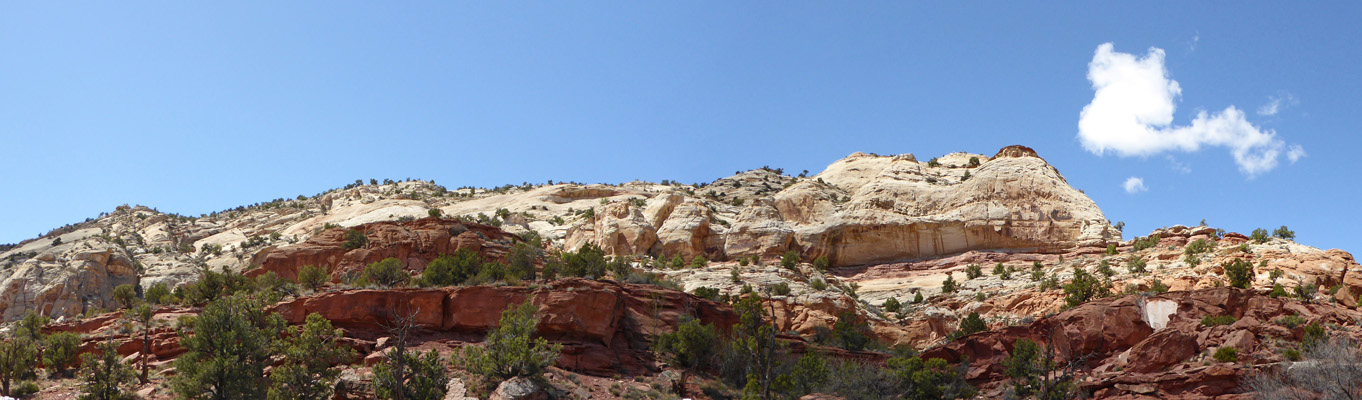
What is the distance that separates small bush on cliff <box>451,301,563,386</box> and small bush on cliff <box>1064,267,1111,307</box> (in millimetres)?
23439

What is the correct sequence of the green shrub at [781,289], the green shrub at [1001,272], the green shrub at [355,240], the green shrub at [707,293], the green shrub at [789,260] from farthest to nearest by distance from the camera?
the green shrub at [789,260] → the green shrub at [1001,272] → the green shrub at [781,289] → the green shrub at [355,240] → the green shrub at [707,293]

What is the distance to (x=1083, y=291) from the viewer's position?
4278cm

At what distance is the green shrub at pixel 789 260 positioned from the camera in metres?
55.7

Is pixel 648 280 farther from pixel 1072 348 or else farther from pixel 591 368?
pixel 1072 348

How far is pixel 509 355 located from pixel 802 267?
28.9m

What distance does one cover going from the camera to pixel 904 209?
63469mm

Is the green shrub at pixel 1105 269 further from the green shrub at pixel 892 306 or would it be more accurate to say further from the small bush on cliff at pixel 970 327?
the green shrub at pixel 892 306

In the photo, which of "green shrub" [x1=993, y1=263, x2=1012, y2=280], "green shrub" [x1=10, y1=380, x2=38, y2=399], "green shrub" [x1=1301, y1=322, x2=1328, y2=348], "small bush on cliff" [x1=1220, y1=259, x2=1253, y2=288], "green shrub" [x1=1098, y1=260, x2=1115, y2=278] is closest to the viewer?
"green shrub" [x1=10, y1=380, x2=38, y2=399]

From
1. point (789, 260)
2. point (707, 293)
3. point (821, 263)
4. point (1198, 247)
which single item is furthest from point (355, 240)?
point (1198, 247)

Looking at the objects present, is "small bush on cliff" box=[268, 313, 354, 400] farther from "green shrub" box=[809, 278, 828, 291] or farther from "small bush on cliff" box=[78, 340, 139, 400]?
"green shrub" box=[809, 278, 828, 291]

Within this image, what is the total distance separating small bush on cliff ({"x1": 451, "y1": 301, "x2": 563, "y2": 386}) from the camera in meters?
31.6

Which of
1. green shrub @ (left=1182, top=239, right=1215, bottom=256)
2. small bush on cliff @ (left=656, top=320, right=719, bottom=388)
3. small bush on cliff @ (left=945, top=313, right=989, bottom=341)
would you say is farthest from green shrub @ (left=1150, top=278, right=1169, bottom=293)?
small bush on cliff @ (left=656, top=320, right=719, bottom=388)

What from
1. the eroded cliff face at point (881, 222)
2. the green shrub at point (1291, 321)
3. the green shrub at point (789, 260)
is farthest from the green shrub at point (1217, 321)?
the green shrub at point (789, 260)

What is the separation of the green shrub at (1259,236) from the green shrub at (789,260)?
2415 cm
